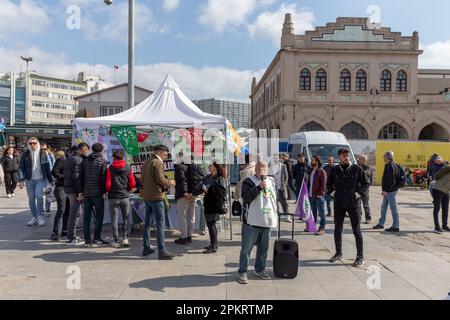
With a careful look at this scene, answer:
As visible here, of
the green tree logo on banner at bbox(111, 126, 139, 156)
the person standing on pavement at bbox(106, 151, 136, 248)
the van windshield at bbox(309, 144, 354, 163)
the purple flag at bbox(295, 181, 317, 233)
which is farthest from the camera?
the van windshield at bbox(309, 144, 354, 163)

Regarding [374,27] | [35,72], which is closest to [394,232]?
[374,27]

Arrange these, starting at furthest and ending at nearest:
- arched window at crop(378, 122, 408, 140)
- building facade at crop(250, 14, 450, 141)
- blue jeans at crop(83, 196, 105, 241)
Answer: arched window at crop(378, 122, 408, 140) < building facade at crop(250, 14, 450, 141) < blue jeans at crop(83, 196, 105, 241)

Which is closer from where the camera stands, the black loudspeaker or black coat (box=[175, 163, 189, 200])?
the black loudspeaker

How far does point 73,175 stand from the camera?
764cm

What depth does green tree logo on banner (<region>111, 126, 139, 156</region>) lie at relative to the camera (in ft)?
30.3

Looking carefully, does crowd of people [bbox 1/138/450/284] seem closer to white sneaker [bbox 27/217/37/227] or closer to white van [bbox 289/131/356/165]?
white sneaker [bbox 27/217/37/227]

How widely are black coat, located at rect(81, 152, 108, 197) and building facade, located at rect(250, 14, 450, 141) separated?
31.3 m

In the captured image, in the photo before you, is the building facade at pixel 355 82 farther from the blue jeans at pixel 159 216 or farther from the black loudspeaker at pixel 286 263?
the black loudspeaker at pixel 286 263

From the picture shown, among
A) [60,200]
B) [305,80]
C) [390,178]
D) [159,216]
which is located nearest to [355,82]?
[305,80]

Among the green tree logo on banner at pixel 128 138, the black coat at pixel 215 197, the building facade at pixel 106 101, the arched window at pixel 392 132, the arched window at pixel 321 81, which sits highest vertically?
the arched window at pixel 321 81

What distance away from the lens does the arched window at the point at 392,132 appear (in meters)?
38.1

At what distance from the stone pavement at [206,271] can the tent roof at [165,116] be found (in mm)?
2462

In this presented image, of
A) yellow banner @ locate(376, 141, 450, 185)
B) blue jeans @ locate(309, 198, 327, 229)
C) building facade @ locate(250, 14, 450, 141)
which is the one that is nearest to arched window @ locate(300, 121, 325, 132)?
building facade @ locate(250, 14, 450, 141)

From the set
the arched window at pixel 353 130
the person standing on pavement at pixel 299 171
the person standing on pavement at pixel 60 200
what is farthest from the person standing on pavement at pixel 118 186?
the arched window at pixel 353 130
